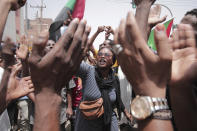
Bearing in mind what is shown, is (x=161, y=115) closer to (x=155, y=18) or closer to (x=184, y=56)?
(x=184, y=56)

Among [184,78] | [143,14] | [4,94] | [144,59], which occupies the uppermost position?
[143,14]

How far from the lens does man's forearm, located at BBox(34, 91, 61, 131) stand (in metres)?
0.87

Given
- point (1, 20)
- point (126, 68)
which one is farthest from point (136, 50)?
point (1, 20)

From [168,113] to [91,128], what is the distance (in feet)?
5.76

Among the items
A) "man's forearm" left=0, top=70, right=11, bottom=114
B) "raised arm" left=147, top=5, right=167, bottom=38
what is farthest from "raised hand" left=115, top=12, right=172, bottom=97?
"man's forearm" left=0, top=70, right=11, bottom=114

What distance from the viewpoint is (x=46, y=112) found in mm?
886

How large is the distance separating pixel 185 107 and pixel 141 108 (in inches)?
11.6

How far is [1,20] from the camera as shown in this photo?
3.84ft

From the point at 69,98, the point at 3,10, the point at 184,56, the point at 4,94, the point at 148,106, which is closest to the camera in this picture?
the point at 148,106

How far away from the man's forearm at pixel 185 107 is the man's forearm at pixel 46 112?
2.30 ft

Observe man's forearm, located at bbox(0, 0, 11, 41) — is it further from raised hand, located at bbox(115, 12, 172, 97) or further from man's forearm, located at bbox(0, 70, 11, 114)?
raised hand, located at bbox(115, 12, 172, 97)

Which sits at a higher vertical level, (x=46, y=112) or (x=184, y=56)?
(x=184, y=56)

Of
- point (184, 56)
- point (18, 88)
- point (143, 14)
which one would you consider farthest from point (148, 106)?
point (18, 88)

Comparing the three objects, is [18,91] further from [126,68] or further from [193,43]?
[193,43]
